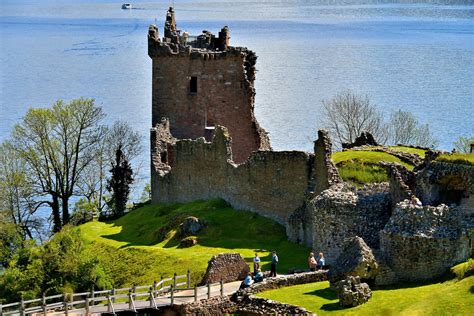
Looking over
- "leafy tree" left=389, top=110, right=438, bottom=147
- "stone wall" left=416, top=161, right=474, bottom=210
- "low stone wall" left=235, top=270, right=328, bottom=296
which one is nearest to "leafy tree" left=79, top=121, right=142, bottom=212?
"leafy tree" left=389, top=110, right=438, bottom=147

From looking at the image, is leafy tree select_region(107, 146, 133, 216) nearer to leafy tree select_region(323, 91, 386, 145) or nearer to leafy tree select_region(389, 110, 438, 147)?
leafy tree select_region(323, 91, 386, 145)

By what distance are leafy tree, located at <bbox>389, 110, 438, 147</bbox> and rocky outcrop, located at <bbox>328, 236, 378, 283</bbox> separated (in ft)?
169

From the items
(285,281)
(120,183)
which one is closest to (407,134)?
(120,183)

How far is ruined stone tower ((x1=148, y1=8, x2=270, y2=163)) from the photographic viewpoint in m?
69.6

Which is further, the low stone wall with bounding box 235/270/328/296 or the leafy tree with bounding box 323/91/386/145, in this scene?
the leafy tree with bounding box 323/91/386/145

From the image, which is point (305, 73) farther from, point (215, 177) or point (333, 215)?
point (333, 215)

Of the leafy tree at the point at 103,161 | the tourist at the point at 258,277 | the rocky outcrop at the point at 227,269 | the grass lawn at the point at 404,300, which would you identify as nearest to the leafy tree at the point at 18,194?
the leafy tree at the point at 103,161

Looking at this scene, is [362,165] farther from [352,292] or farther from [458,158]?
[352,292]

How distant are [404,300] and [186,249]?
60.4ft

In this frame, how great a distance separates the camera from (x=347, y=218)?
4041cm

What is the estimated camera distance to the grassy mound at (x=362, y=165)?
4966 cm

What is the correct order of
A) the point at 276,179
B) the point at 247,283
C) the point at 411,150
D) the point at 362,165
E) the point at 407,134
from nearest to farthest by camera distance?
the point at 247,283 → the point at 276,179 → the point at 362,165 → the point at 411,150 → the point at 407,134

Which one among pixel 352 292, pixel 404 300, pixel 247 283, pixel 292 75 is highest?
pixel 292 75

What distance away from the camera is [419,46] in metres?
172
